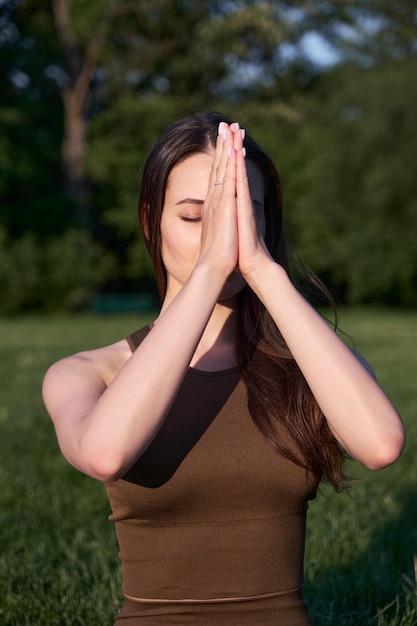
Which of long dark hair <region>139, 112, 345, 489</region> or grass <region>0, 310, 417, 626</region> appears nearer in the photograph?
long dark hair <region>139, 112, 345, 489</region>

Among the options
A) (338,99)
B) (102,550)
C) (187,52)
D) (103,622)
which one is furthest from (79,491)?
(187,52)

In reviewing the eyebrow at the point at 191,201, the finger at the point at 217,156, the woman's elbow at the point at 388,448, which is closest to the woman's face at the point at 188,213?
the eyebrow at the point at 191,201

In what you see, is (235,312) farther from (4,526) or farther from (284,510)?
(4,526)

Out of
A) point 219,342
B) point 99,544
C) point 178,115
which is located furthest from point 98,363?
point 178,115

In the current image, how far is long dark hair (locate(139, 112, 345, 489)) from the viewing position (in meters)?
2.36

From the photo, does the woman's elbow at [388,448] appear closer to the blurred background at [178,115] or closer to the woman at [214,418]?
the woman at [214,418]

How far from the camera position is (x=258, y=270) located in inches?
87.3

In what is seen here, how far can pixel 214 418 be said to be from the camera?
2.34 m

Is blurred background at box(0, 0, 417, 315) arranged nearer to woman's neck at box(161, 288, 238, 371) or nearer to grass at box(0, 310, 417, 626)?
grass at box(0, 310, 417, 626)

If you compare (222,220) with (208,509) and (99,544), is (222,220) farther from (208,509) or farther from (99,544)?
(99,544)

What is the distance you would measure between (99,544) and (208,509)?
2797 mm

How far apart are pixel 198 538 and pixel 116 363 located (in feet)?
1.62

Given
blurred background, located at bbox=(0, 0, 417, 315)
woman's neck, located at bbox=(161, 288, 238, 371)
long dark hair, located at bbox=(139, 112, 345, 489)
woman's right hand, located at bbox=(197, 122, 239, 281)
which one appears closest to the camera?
woman's right hand, located at bbox=(197, 122, 239, 281)

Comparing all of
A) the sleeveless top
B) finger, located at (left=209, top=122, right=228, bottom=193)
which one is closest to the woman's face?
finger, located at (left=209, top=122, right=228, bottom=193)
